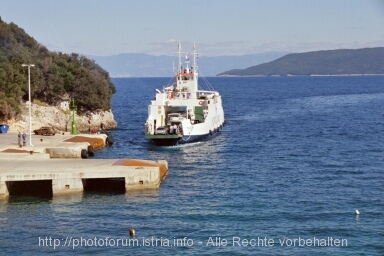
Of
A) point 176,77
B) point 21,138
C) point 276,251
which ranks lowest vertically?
point 276,251

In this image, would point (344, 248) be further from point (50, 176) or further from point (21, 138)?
point (21, 138)

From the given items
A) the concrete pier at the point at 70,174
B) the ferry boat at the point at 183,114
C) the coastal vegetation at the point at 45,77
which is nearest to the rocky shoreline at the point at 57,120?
the coastal vegetation at the point at 45,77

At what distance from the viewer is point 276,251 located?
102 ft

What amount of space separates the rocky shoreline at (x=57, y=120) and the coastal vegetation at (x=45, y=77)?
103cm

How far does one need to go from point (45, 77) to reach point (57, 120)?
6.60 m

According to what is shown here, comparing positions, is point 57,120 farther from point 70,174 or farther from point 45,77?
point 70,174

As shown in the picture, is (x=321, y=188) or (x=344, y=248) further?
(x=321, y=188)

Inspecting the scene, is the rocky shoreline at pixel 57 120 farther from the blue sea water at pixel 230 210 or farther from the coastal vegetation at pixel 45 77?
the blue sea water at pixel 230 210

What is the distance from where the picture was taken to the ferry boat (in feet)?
222

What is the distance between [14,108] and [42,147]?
1641 cm

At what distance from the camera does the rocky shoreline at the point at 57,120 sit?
2805 inches

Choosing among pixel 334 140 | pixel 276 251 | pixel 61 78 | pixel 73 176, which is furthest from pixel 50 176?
pixel 61 78

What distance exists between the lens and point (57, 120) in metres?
78.4

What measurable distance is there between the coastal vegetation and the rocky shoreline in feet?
3.36
